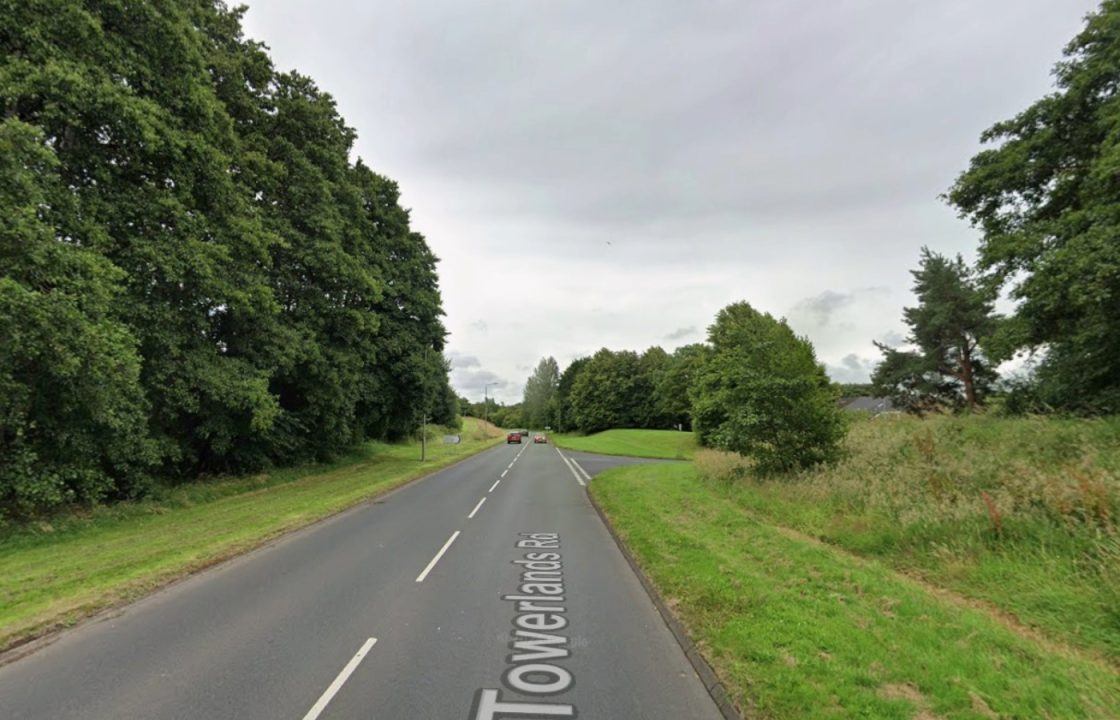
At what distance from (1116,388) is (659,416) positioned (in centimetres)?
7293

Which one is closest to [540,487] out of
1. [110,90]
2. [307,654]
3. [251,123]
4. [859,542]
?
[859,542]

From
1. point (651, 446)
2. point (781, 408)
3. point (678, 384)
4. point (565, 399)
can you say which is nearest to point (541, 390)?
point (565, 399)

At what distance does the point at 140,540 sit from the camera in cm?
1064

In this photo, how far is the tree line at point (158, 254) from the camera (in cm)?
1080

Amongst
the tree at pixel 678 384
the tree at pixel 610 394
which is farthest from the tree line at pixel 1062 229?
the tree at pixel 610 394

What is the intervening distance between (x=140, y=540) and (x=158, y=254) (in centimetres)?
746

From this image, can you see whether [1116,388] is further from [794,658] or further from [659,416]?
[659,416]

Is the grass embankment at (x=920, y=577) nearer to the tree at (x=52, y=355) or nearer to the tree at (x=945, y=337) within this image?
the tree at (x=52, y=355)

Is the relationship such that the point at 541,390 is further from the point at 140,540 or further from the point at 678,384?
the point at 140,540

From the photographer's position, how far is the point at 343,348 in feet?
80.5

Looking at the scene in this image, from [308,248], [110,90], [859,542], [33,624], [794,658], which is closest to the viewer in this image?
[794,658]

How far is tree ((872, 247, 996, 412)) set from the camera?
35188 millimetres

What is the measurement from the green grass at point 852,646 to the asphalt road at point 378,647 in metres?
0.60

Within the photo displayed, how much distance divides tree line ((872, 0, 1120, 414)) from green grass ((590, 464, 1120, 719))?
36.6 feet
